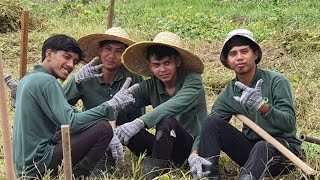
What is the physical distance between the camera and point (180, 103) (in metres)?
3.52

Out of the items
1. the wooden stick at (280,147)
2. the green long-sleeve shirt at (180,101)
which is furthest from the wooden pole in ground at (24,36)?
the wooden stick at (280,147)

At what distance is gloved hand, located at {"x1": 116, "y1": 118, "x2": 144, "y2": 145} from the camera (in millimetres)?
3398

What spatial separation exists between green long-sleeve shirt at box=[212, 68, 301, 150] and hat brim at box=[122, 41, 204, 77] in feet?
0.86

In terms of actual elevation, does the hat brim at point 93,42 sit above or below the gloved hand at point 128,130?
above

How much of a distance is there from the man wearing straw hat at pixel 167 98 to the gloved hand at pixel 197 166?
0.52 feet

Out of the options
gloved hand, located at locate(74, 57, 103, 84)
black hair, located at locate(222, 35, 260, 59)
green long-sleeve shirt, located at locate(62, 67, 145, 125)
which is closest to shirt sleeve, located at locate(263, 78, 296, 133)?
black hair, located at locate(222, 35, 260, 59)

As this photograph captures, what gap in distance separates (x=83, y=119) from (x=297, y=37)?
3890mm

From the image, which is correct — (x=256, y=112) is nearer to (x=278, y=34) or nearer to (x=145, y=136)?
(x=145, y=136)

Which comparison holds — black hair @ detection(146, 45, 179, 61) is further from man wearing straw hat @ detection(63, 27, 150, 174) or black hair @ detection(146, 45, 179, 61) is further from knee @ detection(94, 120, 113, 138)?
knee @ detection(94, 120, 113, 138)

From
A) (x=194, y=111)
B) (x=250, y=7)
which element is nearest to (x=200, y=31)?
(x=250, y=7)

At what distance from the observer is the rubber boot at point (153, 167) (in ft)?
11.4

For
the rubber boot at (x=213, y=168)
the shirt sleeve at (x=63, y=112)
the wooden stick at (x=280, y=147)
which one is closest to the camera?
the wooden stick at (x=280, y=147)

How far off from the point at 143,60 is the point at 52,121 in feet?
2.72

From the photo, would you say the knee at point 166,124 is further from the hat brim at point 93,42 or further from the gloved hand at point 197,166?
the hat brim at point 93,42
